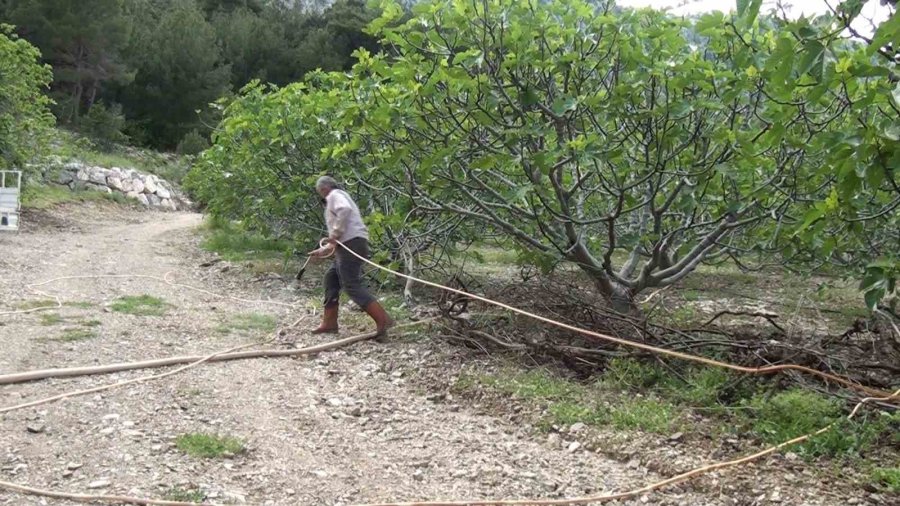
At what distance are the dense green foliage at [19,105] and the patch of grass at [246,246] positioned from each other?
432cm

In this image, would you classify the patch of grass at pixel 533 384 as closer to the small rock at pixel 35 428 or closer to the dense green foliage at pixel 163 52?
the small rock at pixel 35 428

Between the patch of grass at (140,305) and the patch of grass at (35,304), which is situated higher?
the patch of grass at (140,305)

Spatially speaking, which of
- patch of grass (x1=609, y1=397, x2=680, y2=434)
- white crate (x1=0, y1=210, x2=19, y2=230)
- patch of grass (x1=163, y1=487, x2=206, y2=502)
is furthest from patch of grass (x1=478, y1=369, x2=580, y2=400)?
white crate (x1=0, y1=210, x2=19, y2=230)

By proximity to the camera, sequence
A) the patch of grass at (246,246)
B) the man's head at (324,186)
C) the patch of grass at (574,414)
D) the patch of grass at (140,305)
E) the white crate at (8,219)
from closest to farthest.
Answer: the patch of grass at (574,414), the man's head at (324,186), the patch of grass at (140,305), the patch of grass at (246,246), the white crate at (8,219)

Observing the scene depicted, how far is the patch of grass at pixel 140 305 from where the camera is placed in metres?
7.35

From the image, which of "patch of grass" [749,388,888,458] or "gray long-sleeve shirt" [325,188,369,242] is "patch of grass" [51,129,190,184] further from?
"patch of grass" [749,388,888,458]

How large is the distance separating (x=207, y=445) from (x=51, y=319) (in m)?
3.63

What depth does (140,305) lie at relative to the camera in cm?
769

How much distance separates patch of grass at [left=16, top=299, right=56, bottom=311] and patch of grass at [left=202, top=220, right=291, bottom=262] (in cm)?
477

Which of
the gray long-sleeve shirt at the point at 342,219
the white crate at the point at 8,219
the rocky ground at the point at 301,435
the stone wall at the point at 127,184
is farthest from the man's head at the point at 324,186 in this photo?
the stone wall at the point at 127,184

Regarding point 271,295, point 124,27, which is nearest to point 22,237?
point 271,295

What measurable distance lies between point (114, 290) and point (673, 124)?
6.52 meters

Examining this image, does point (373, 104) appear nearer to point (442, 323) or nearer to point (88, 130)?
point (442, 323)

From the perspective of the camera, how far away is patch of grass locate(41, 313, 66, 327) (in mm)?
6475
